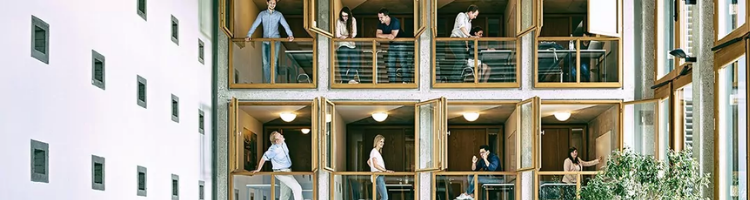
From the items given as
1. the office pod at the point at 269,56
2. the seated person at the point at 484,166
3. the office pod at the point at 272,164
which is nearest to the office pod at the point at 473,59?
the seated person at the point at 484,166

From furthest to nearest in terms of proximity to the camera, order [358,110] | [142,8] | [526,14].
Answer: [358,110]
[526,14]
[142,8]

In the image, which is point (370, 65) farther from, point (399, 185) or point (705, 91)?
point (705, 91)

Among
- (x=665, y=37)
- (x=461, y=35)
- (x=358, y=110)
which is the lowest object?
(x=358, y=110)

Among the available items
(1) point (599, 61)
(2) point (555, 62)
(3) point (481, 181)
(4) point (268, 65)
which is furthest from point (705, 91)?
(4) point (268, 65)

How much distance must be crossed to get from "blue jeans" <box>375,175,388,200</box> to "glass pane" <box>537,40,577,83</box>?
2.97 meters

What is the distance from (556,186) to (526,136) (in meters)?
0.92

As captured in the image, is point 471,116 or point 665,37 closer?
point 665,37

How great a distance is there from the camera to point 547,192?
70.9 ft

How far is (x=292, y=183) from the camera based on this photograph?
21.7 m

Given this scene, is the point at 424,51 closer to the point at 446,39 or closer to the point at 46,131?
the point at 446,39

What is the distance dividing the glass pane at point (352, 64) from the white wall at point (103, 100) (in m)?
2.20

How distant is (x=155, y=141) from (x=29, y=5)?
4.83 metres

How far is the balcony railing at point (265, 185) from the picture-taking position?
2162 centimetres

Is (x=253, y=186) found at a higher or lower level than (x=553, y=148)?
lower
